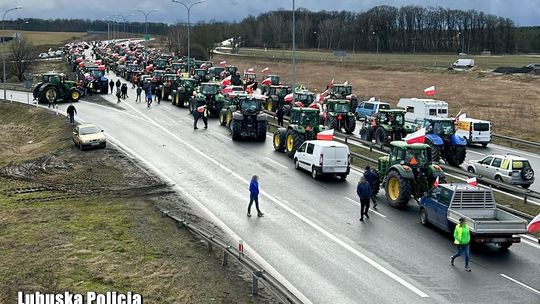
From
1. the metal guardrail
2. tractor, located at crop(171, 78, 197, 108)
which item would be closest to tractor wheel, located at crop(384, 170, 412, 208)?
the metal guardrail

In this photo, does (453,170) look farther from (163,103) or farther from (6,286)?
(163,103)

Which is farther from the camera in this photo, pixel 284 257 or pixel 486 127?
pixel 486 127

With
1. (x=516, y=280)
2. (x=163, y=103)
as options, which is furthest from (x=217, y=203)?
(x=163, y=103)

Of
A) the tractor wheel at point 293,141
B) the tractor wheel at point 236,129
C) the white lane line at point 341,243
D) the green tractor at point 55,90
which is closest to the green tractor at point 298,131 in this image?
the tractor wheel at point 293,141

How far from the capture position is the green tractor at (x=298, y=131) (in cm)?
3222

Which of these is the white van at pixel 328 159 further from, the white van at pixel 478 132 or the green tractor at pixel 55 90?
the green tractor at pixel 55 90

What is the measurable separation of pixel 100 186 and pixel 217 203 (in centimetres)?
586

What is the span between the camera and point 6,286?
49.3ft

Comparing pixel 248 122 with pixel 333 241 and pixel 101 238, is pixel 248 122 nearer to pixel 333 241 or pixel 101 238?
pixel 333 241

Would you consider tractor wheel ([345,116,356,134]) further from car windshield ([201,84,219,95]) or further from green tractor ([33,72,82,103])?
green tractor ([33,72,82,103])

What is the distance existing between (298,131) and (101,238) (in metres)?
15.5

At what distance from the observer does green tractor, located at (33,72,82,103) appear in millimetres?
53469

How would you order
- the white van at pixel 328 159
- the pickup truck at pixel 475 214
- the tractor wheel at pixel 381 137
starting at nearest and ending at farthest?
1. the pickup truck at pixel 475 214
2. the white van at pixel 328 159
3. the tractor wheel at pixel 381 137

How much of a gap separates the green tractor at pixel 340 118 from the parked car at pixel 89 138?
1559 cm
